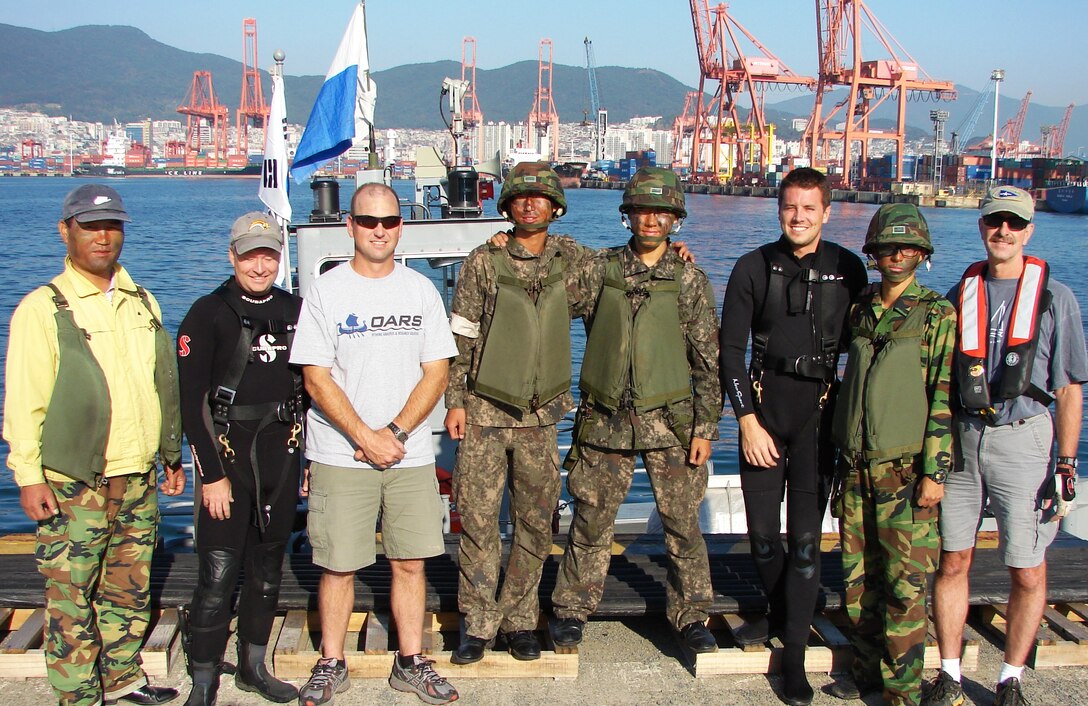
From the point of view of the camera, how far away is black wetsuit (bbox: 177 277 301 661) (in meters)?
3.11

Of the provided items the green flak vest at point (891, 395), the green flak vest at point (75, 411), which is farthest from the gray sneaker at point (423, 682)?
the green flak vest at point (891, 395)

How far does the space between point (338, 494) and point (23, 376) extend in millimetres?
1076

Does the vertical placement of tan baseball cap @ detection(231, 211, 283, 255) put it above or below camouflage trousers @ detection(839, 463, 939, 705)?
above

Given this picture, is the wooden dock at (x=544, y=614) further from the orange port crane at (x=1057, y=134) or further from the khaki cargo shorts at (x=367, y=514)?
the orange port crane at (x=1057, y=134)

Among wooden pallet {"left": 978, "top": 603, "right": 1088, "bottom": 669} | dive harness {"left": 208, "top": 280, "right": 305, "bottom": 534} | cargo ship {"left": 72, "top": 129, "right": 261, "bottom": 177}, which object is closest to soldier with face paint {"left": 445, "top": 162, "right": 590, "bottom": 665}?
dive harness {"left": 208, "top": 280, "right": 305, "bottom": 534}

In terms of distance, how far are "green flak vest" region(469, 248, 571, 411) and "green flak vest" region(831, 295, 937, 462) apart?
108 cm

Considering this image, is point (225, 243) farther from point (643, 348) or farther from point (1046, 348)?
point (1046, 348)

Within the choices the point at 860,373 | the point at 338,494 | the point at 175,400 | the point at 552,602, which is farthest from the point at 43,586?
the point at 860,373

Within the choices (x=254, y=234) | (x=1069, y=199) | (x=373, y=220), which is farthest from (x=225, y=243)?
(x=1069, y=199)

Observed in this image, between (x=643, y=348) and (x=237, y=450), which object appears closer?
(x=237, y=450)

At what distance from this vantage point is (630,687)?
3496mm

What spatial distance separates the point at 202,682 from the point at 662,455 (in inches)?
73.0

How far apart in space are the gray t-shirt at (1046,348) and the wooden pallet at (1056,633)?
33.4 inches

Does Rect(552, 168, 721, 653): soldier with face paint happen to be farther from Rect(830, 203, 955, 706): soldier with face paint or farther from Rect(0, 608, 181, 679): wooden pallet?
Rect(0, 608, 181, 679): wooden pallet
